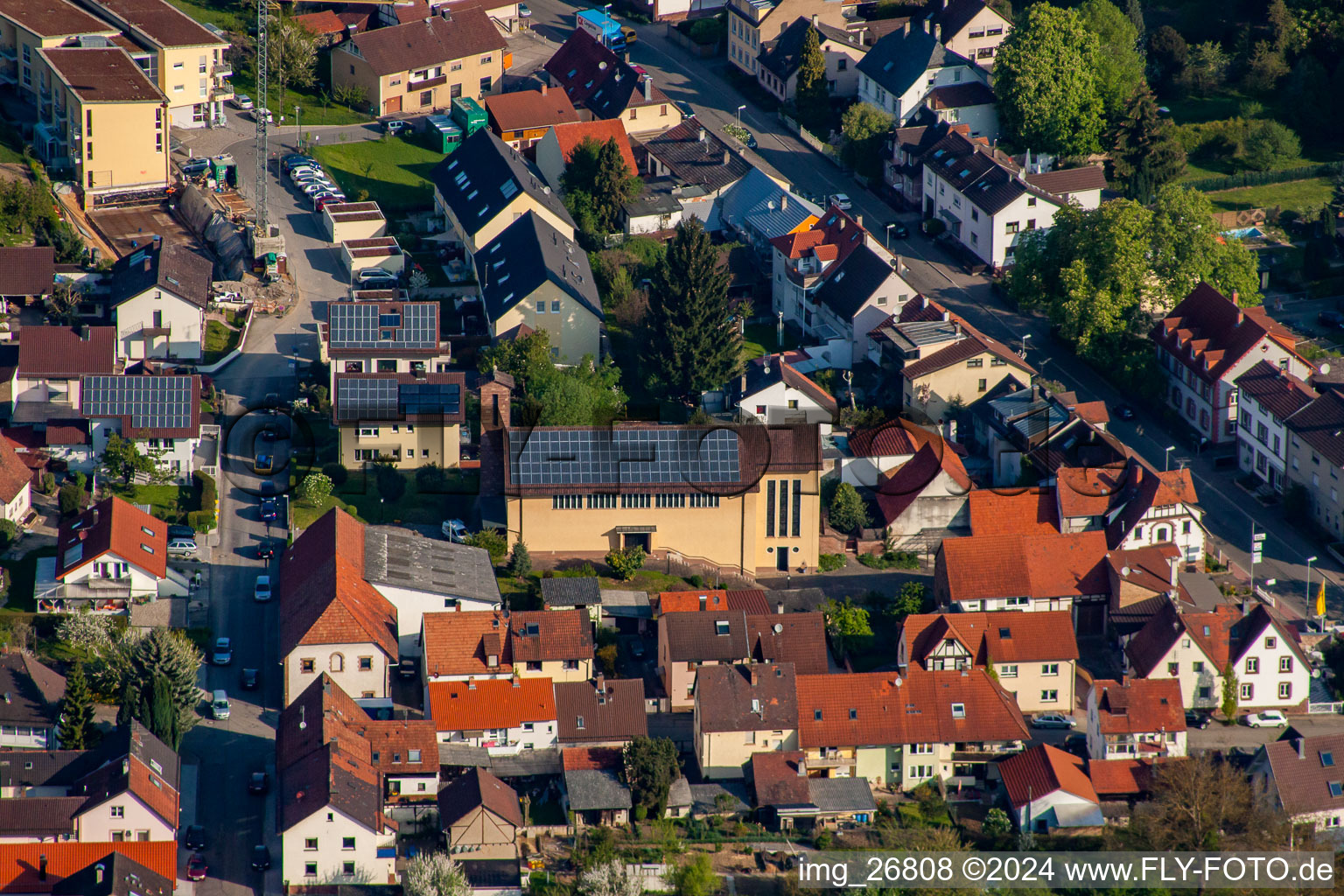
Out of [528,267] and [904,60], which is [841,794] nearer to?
[528,267]

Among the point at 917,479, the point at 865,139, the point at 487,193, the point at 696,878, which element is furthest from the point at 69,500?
the point at 865,139

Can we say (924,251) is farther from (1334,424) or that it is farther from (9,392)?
(9,392)

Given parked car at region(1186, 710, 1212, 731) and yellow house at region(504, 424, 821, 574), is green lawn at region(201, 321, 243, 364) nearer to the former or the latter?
yellow house at region(504, 424, 821, 574)

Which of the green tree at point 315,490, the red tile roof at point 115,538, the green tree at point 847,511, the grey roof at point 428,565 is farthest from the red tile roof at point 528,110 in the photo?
the red tile roof at point 115,538

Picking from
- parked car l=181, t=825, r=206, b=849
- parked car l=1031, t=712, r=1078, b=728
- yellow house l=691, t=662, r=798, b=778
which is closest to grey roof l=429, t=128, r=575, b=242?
yellow house l=691, t=662, r=798, b=778

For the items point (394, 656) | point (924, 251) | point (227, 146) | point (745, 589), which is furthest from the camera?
point (227, 146)

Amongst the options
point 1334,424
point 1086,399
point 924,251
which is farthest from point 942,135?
point 1334,424

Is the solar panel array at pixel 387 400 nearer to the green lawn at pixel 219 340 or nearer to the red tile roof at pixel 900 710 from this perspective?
the green lawn at pixel 219 340
